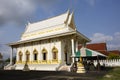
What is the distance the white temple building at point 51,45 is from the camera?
2306 centimetres

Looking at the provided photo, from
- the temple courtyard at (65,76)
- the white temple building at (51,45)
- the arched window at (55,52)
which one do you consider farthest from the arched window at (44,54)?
the temple courtyard at (65,76)

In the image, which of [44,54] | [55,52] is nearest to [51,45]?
[55,52]

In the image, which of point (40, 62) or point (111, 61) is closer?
point (40, 62)

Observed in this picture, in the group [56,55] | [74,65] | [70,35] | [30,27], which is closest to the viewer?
[74,65]

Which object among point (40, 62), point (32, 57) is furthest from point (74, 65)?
point (32, 57)

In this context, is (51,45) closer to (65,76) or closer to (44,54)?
(44,54)

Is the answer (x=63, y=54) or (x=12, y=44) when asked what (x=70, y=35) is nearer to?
(x=63, y=54)

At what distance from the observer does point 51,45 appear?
80.6 feet

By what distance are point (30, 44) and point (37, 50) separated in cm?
202

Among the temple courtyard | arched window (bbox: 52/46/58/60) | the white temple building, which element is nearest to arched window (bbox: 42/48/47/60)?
the white temple building

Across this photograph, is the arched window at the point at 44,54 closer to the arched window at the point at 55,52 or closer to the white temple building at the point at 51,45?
the white temple building at the point at 51,45

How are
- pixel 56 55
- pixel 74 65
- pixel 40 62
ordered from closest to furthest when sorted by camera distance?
pixel 74 65 < pixel 56 55 < pixel 40 62

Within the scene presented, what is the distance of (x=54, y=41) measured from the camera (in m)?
24.2

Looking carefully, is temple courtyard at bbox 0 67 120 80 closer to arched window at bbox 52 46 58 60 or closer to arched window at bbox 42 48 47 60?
arched window at bbox 52 46 58 60
